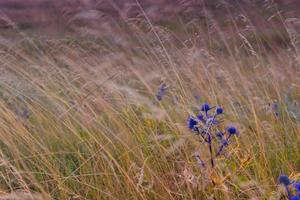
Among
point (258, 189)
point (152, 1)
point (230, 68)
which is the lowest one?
point (152, 1)

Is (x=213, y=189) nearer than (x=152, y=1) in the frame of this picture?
Yes

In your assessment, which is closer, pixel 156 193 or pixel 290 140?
pixel 156 193

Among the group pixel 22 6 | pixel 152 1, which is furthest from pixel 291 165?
pixel 22 6

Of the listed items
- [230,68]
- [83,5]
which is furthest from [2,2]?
[230,68]

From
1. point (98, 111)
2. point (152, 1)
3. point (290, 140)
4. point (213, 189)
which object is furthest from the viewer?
point (152, 1)

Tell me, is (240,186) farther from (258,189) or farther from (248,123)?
(248,123)

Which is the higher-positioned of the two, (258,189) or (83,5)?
(258,189)

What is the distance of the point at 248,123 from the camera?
7.54 feet

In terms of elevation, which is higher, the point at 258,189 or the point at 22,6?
the point at 258,189

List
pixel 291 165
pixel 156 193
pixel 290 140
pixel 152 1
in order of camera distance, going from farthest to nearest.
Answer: pixel 152 1
pixel 290 140
pixel 291 165
pixel 156 193

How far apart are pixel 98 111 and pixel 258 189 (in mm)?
1043

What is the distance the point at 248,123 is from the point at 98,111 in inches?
26.1

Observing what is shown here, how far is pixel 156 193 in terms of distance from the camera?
1.75 meters

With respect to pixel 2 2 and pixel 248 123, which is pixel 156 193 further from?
pixel 2 2
